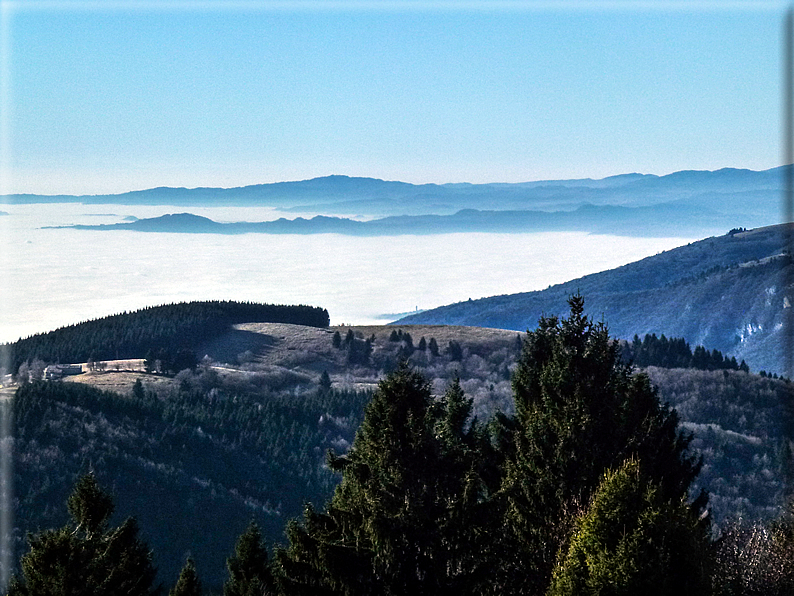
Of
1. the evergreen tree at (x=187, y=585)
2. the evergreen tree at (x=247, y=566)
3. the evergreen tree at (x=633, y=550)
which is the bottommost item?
the evergreen tree at (x=247, y=566)

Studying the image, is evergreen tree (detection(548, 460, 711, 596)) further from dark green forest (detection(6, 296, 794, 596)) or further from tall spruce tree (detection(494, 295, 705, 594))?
tall spruce tree (detection(494, 295, 705, 594))

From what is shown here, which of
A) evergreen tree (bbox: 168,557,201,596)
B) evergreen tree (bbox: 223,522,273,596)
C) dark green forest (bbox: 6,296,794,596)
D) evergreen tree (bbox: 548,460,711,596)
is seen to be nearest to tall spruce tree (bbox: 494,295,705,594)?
dark green forest (bbox: 6,296,794,596)

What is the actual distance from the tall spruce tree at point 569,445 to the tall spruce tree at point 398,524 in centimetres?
283

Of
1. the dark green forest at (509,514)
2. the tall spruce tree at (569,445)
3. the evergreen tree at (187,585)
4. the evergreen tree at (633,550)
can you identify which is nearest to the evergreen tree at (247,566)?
the dark green forest at (509,514)

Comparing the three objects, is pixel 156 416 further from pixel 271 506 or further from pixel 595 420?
pixel 595 420

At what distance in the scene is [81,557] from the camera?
28.3 metres

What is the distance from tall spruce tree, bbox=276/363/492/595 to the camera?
2744cm

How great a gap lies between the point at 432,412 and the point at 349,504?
3.53 metres

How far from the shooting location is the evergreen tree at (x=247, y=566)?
40.6 m

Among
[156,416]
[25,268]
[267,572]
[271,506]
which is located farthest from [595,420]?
[156,416]

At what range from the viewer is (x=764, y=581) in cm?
3350

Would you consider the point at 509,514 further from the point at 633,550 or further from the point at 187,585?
the point at 187,585

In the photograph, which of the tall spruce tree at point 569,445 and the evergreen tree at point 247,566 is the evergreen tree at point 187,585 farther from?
the tall spruce tree at point 569,445

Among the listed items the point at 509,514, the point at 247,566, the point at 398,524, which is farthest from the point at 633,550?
the point at 247,566
